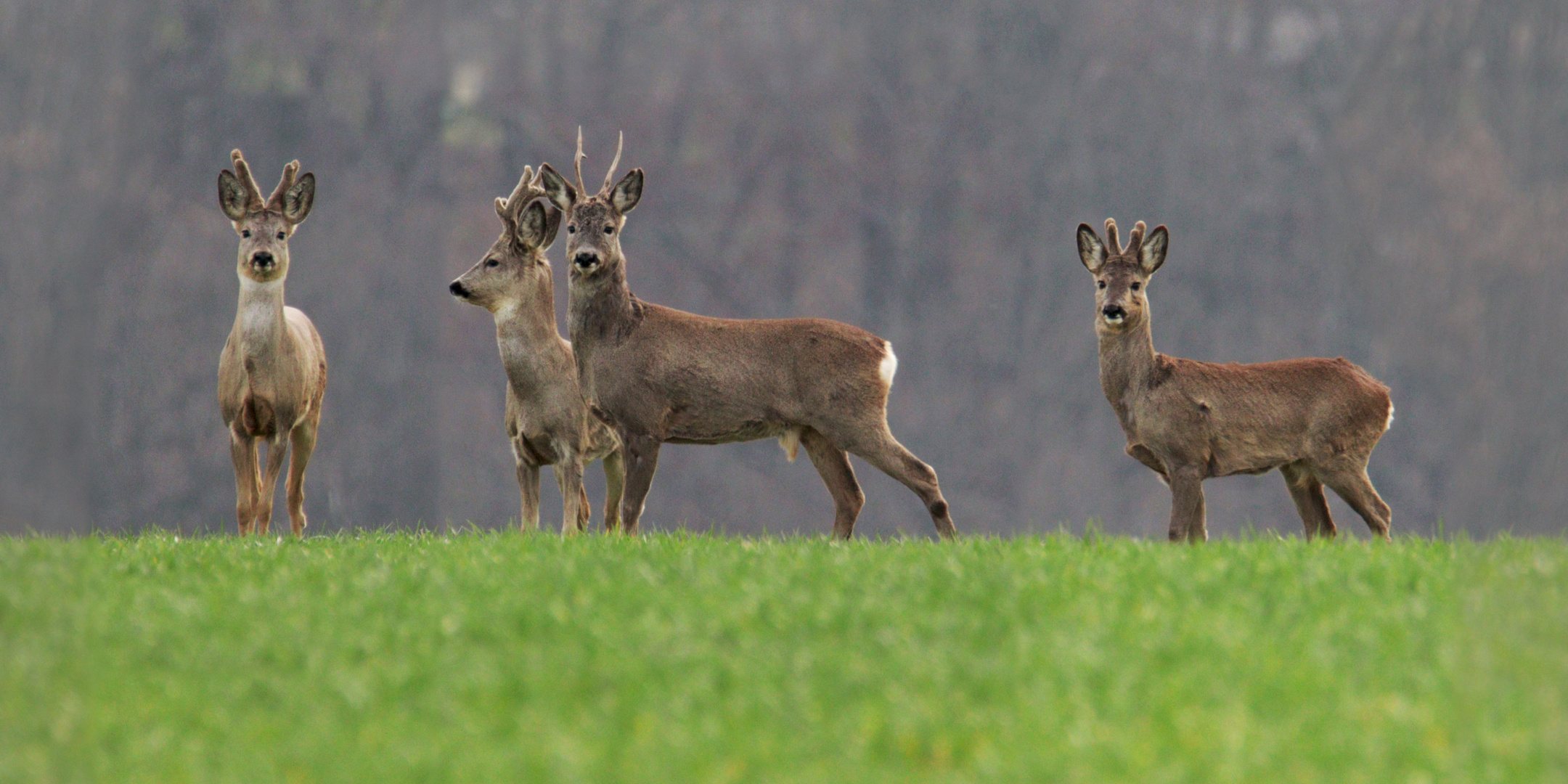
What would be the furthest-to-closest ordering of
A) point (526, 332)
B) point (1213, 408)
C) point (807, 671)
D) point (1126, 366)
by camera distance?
point (526, 332)
point (1126, 366)
point (1213, 408)
point (807, 671)

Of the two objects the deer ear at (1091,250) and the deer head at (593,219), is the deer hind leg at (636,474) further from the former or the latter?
the deer ear at (1091,250)

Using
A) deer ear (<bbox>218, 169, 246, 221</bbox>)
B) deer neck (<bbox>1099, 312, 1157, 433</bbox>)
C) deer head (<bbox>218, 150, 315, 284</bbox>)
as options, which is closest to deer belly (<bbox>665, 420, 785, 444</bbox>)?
deer neck (<bbox>1099, 312, 1157, 433</bbox>)

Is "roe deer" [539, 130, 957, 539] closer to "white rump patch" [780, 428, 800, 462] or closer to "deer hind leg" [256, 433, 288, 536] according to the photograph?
→ "white rump patch" [780, 428, 800, 462]

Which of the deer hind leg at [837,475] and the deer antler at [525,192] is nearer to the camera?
the deer hind leg at [837,475]

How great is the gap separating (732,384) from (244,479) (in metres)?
3.41

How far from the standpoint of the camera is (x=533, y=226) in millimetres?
10359

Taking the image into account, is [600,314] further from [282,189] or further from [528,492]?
[282,189]

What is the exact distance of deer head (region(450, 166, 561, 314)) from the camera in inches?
407

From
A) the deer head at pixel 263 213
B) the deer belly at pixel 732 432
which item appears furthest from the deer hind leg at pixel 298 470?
→ the deer belly at pixel 732 432

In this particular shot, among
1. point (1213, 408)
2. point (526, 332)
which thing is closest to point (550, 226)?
point (526, 332)

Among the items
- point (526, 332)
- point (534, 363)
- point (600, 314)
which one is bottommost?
point (534, 363)

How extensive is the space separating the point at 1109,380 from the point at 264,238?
5684 mm

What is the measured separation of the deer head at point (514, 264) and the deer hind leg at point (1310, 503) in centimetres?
491

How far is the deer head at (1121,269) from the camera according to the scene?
364 inches
